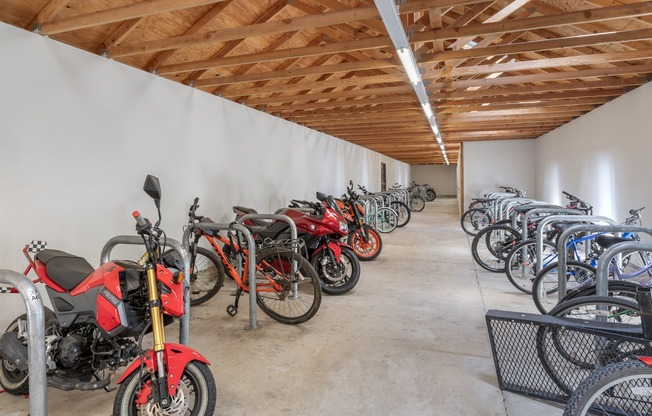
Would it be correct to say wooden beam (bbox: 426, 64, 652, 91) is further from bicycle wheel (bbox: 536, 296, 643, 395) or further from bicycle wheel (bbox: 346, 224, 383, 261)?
bicycle wheel (bbox: 536, 296, 643, 395)

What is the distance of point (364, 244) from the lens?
17.2ft

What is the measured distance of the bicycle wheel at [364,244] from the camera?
5.16m

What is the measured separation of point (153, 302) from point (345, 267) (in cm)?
235

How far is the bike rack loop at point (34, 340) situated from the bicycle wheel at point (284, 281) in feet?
5.66

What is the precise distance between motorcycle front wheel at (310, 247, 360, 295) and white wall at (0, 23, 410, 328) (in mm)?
1625

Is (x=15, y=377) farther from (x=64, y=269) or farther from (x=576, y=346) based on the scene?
(x=576, y=346)

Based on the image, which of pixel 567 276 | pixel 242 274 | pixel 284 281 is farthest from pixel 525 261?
pixel 242 274

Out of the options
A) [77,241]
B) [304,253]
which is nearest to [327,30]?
[304,253]

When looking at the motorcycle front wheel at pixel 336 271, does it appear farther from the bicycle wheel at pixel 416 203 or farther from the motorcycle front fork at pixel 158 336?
the bicycle wheel at pixel 416 203

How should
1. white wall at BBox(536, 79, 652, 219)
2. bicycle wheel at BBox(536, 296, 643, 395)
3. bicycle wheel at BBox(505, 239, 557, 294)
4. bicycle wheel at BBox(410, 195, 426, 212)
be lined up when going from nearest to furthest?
bicycle wheel at BBox(536, 296, 643, 395) < bicycle wheel at BBox(505, 239, 557, 294) < white wall at BBox(536, 79, 652, 219) < bicycle wheel at BBox(410, 195, 426, 212)

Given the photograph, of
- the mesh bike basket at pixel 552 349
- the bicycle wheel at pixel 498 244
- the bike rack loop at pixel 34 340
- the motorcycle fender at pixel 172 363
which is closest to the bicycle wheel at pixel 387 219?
the bicycle wheel at pixel 498 244

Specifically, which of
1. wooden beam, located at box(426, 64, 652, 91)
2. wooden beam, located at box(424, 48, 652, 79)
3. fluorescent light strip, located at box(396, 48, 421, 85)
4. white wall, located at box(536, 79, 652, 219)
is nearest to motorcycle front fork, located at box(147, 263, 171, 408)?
fluorescent light strip, located at box(396, 48, 421, 85)

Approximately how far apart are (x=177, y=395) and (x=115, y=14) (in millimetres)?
2506

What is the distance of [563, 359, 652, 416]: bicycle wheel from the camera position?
4.09 feet
